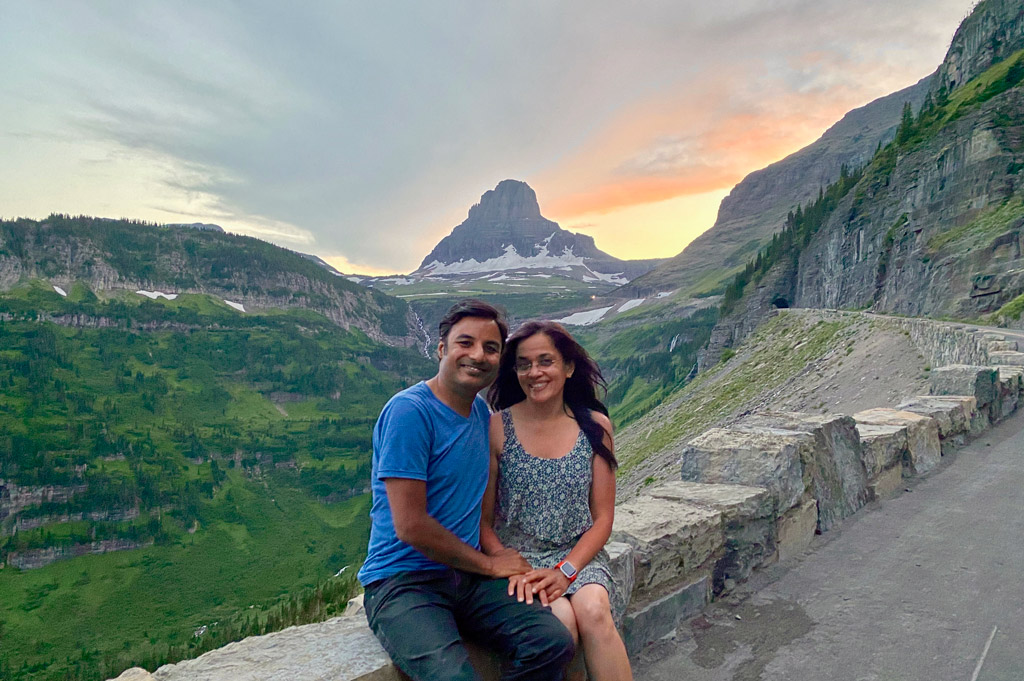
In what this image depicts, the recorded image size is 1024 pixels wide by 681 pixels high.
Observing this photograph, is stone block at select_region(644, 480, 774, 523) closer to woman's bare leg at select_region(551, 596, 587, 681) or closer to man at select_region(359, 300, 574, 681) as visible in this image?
woman's bare leg at select_region(551, 596, 587, 681)

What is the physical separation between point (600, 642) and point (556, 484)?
2.52 ft

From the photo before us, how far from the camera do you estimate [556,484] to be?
9.92 feet

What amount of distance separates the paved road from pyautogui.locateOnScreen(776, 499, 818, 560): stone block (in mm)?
98

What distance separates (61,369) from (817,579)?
175829 millimetres

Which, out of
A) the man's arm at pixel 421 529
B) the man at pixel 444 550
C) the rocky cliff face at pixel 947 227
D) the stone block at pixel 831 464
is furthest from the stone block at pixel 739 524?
the rocky cliff face at pixel 947 227

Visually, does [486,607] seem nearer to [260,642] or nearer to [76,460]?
[260,642]

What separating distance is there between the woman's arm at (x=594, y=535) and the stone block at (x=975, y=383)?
8901mm

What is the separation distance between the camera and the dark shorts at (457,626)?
2.32m

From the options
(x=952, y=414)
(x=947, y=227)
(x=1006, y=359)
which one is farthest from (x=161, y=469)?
(x=952, y=414)

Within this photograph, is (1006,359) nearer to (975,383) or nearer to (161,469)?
(975,383)

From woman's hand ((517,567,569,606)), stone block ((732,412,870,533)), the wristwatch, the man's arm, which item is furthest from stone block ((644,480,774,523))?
the man's arm

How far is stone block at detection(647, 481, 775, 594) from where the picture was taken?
4.04 m

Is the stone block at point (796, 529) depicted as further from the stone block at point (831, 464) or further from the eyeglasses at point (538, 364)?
the eyeglasses at point (538, 364)

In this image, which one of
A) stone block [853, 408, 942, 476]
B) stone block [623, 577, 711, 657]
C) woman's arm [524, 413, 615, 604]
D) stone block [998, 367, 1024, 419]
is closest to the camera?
woman's arm [524, 413, 615, 604]
